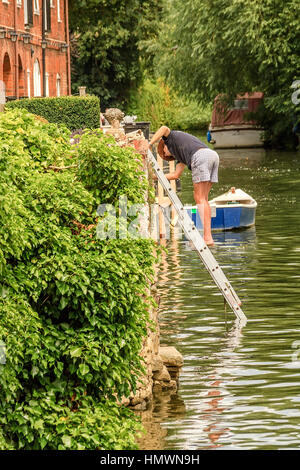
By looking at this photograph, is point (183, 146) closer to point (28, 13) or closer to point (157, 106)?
point (28, 13)

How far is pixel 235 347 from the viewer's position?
13680 mm

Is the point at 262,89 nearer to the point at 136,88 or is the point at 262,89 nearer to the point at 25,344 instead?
the point at 136,88

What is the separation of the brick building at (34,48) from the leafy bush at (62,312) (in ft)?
94.6

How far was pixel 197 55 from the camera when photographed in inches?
2109

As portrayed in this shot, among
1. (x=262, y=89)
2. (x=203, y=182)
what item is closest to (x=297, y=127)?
(x=262, y=89)

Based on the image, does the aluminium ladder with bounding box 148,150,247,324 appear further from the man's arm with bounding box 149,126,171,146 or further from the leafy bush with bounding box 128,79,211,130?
the leafy bush with bounding box 128,79,211,130

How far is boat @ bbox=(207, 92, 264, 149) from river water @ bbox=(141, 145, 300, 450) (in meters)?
38.4

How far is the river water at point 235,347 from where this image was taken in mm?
10297

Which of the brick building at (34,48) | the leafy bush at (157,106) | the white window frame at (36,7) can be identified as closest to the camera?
the brick building at (34,48)

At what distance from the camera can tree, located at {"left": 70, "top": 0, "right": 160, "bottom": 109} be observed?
69.1 m

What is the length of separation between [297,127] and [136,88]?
1010 inches

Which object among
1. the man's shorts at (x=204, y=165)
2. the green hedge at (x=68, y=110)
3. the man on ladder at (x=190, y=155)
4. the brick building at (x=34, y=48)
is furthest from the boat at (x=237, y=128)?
the man on ladder at (x=190, y=155)

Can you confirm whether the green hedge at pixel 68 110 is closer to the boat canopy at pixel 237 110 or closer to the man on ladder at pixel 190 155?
the man on ladder at pixel 190 155

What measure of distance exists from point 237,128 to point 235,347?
51143 mm
